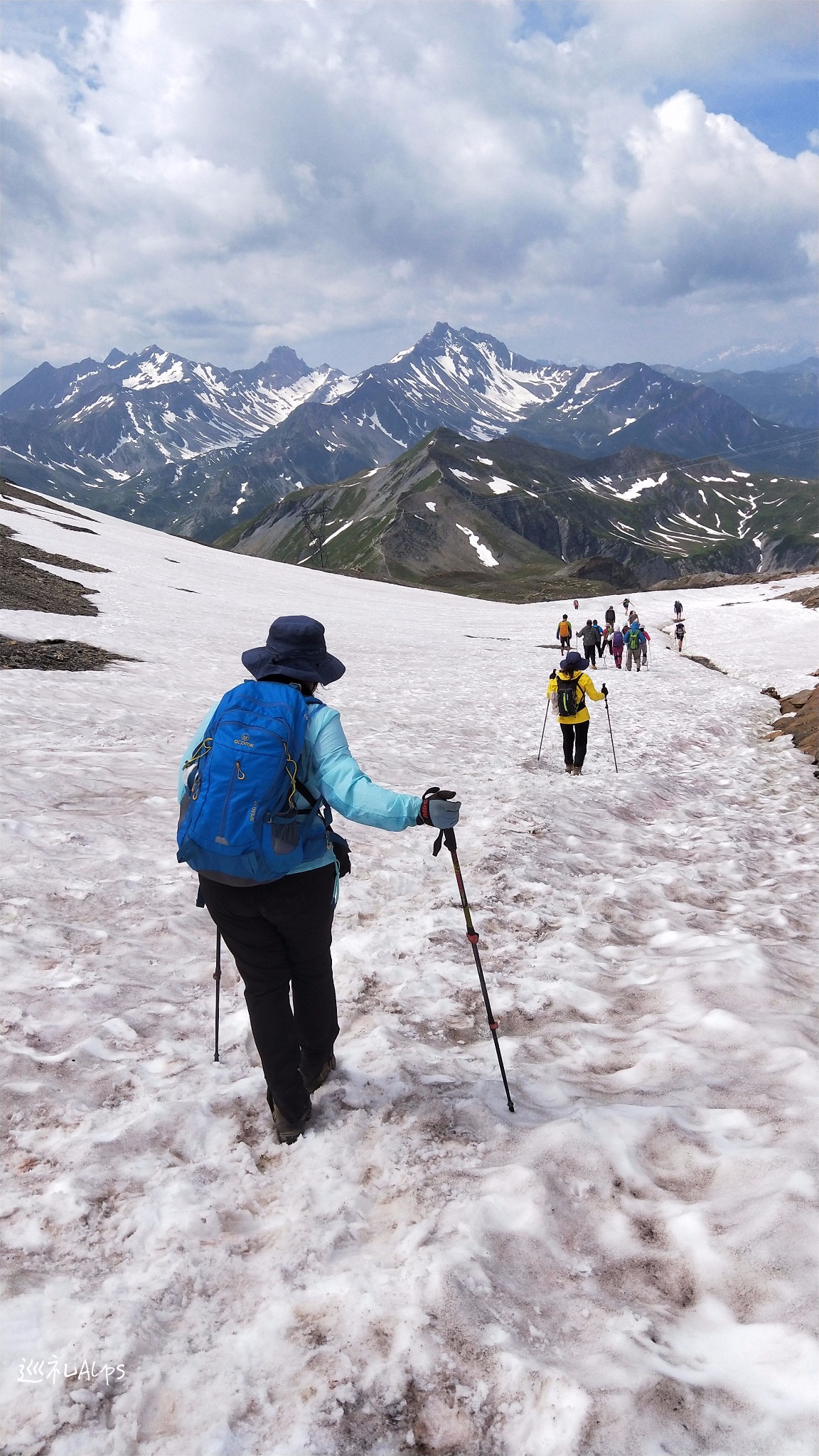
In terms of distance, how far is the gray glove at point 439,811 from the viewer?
4.55m

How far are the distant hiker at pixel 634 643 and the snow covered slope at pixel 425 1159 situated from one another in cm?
2383

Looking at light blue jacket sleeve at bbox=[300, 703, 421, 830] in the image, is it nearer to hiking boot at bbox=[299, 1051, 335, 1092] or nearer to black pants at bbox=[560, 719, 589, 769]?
hiking boot at bbox=[299, 1051, 335, 1092]

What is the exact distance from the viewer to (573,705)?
1584 cm

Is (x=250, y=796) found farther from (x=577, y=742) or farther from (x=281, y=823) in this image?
(x=577, y=742)

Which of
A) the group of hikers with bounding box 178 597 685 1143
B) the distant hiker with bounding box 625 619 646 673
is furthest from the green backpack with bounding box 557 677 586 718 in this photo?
the distant hiker with bounding box 625 619 646 673

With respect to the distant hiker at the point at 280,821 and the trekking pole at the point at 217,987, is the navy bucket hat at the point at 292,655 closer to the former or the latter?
the distant hiker at the point at 280,821

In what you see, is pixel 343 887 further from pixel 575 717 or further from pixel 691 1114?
pixel 575 717

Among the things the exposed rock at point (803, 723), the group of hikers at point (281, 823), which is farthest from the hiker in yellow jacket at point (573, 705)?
the group of hikers at point (281, 823)

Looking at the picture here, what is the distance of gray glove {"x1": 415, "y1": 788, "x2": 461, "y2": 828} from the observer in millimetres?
4551

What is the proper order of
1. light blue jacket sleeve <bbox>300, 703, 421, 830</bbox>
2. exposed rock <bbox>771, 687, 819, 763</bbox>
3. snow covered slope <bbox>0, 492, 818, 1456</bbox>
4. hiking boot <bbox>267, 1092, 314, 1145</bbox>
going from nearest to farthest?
snow covered slope <bbox>0, 492, 818, 1456</bbox> → light blue jacket sleeve <bbox>300, 703, 421, 830</bbox> → hiking boot <bbox>267, 1092, 314, 1145</bbox> → exposed rock <bbox>771, 687, 819, 763</bbox>

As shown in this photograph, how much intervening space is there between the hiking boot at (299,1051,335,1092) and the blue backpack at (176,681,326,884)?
1.93 m

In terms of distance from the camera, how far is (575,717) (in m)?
15.9

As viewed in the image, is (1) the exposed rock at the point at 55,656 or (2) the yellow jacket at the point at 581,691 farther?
(1) the exposed rock at the point at 55,656

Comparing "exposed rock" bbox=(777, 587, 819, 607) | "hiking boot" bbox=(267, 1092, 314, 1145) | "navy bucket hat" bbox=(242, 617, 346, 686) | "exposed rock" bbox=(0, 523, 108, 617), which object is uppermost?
"exposed rock" bbox=(777, 587, 819, 607)
